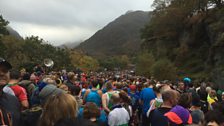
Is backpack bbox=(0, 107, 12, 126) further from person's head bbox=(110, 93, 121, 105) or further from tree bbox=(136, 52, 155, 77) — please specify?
tree bbox=(136, 52, 155, 77)

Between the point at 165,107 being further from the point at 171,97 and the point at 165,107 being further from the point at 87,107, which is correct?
the point at 87,107

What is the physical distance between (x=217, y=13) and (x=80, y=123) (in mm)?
56335

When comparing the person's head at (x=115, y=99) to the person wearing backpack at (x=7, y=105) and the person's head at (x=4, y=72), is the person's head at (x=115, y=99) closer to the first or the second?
the person wearing backpack at (x=7, y=105)

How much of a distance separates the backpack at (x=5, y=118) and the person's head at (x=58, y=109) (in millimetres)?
363

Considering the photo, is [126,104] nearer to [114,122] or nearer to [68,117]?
[114,122]

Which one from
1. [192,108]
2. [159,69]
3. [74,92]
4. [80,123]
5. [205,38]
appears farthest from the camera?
[205,38]

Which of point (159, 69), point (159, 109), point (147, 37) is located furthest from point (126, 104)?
point (147, 37)

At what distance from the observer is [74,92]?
30.4ft

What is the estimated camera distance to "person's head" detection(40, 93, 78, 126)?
397 centimetres

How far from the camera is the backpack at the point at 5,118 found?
4.06m

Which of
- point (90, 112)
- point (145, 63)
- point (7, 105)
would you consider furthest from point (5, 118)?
point (145, 63)

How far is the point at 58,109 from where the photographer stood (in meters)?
3.99

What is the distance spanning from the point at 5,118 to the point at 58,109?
0.61 m

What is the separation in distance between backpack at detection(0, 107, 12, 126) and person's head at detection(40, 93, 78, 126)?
363 mm
